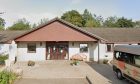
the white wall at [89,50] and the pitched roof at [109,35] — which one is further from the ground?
the pitched roof at [109,35]

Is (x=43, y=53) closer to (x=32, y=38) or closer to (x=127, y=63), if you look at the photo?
(x=32, y=38)

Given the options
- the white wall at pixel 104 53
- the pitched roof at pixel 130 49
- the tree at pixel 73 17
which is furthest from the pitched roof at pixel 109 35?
the tree at pixel 73 17

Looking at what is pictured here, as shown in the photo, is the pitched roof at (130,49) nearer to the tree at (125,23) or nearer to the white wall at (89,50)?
the white wall at (89,50)

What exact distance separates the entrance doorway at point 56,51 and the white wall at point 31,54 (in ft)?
1.98

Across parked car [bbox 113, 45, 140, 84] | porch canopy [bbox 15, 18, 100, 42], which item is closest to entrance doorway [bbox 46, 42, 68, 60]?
porch canopy [bbox 15, 18, 100, 42]

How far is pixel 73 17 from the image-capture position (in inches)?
2872

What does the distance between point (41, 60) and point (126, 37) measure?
1198 cm

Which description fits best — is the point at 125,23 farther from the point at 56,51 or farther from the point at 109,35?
the point at 56,51

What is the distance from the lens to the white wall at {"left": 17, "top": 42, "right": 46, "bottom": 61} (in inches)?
1315

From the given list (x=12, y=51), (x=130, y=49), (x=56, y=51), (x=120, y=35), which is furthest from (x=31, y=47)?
(x=130, y=49)

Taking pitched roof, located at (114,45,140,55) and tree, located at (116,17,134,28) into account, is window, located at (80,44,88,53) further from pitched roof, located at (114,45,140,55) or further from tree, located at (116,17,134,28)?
tree, located at (116,17,134,28)

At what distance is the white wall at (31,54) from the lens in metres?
33.4

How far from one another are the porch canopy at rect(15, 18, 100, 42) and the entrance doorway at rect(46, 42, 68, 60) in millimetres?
2217

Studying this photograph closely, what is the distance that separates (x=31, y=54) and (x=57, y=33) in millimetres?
4671
